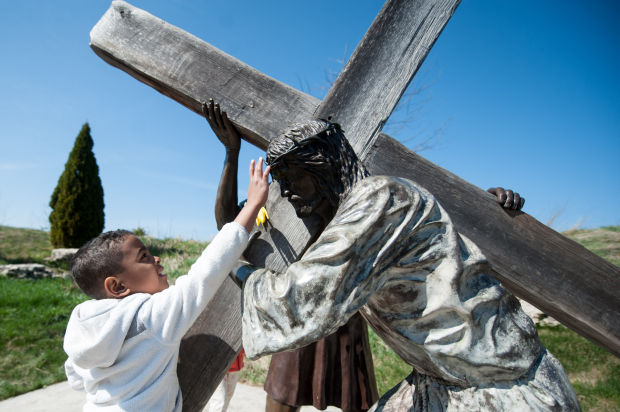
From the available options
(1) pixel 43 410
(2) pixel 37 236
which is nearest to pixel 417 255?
(1) pixel 43 410

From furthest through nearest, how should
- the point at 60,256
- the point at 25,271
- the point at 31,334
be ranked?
the point at 60,256
the point at 25,271
the point at 31,334

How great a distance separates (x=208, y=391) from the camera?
165cm

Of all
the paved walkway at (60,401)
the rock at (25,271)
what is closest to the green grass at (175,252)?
the rock at (25,271)

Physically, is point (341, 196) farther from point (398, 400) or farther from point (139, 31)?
point (139, 31)

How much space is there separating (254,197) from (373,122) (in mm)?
638

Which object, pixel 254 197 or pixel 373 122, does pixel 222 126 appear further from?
pixel 373 122

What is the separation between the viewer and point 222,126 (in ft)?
5.97

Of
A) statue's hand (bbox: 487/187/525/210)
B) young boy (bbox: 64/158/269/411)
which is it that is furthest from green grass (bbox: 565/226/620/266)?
young boy (bbox: 64/158/269/411)

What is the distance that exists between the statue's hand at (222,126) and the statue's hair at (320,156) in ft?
1.44

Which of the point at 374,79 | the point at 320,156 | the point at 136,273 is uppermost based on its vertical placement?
the point at 374,79

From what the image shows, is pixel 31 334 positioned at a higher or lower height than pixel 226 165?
lower

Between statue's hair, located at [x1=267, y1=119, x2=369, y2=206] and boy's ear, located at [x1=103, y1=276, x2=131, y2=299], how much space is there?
0.83m

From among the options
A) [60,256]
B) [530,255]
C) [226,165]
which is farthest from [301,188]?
[60,256]

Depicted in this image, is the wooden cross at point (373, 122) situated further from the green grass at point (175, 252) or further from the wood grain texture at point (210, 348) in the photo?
the green grass at point (175, 252)
